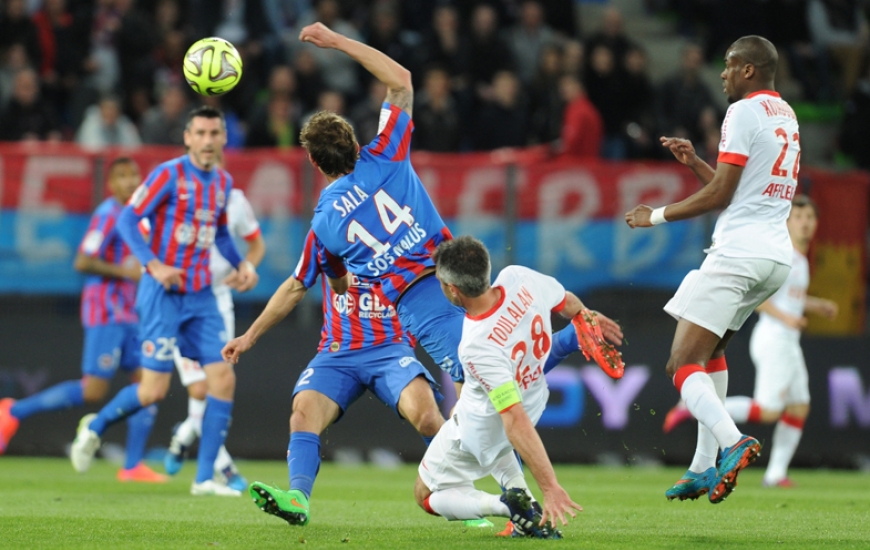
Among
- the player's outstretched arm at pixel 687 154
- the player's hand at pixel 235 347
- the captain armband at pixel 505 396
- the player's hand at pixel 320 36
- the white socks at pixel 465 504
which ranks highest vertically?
the player's hand at pixel 320 36

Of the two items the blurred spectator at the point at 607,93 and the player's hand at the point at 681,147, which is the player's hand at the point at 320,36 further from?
the blurred spectator at the point at 607,93

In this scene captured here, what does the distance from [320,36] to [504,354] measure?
2.14 meters

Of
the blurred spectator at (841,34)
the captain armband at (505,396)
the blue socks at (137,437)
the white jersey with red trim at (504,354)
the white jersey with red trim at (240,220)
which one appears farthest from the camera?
the blurred spectator at (841,34)

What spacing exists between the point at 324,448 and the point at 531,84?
19.2ft

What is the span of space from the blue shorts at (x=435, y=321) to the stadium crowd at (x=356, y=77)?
7.41 metres

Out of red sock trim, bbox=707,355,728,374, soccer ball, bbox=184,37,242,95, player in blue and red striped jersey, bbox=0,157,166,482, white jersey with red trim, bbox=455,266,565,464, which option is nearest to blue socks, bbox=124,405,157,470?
player in blue and red striped jersey, bbox=0,157,166,482

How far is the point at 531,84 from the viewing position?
16203 mm

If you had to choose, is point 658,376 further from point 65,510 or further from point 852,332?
point 65,510

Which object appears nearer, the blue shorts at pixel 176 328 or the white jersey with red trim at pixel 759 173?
the white jersey with red trim at pixel 759 173

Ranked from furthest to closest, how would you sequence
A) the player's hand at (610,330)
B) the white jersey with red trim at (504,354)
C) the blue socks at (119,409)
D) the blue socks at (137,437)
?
1. the blue socks at (137,437)
2. the blue socks at (119,409)
3. the player's hand at (610,330)
4. the white jersey with red trim at (504,354)

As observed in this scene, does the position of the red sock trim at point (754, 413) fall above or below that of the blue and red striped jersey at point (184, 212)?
below

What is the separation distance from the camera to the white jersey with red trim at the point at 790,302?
11.0 meters

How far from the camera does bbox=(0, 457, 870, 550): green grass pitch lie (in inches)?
242

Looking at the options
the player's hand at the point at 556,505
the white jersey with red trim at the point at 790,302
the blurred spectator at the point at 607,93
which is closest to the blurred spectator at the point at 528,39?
the blurred spectator at the point at 607,93
